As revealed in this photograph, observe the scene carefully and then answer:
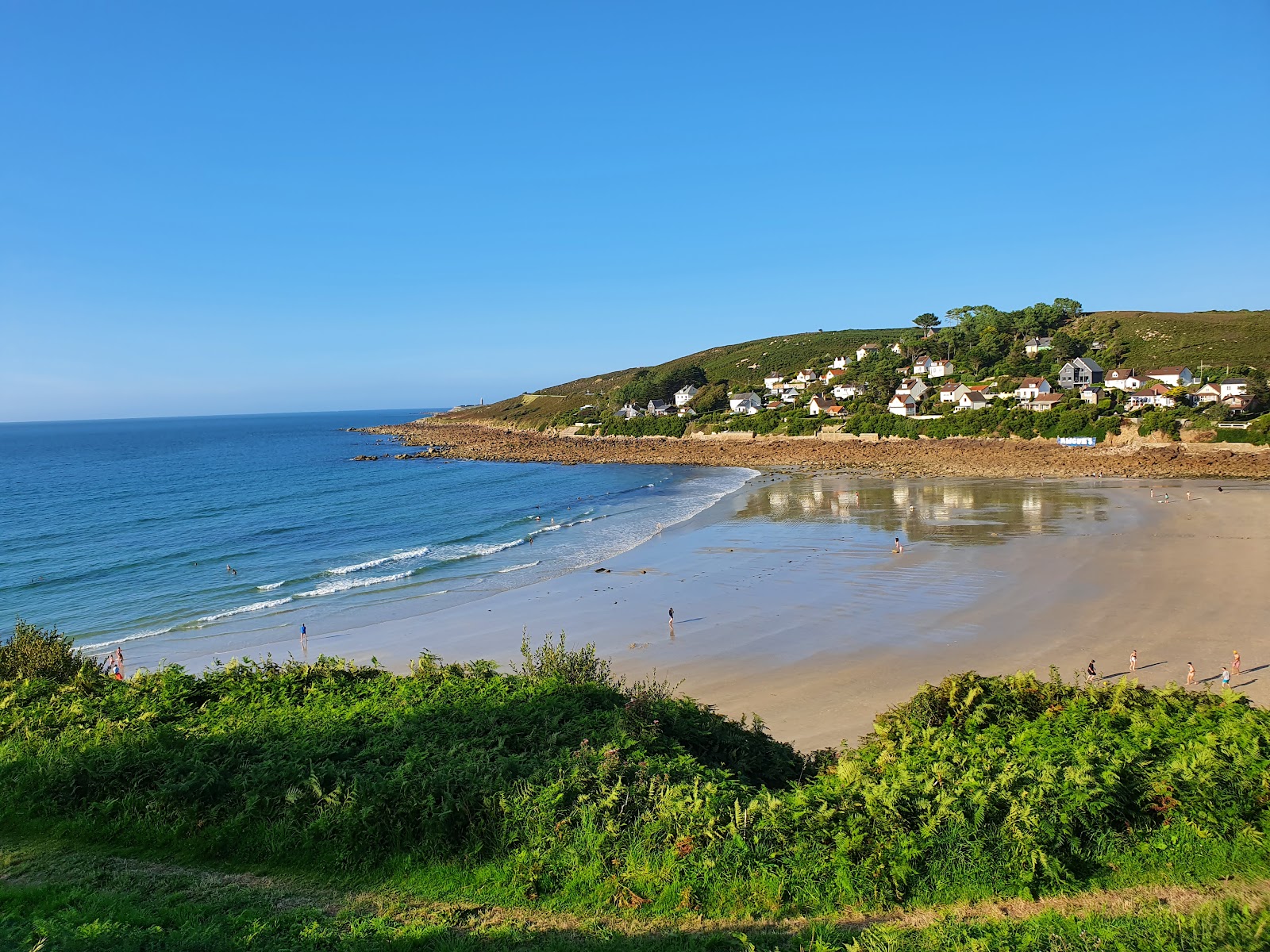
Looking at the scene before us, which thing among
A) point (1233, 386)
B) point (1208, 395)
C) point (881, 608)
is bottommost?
point (881, 608)

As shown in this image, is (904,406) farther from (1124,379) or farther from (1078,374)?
(1124,379)

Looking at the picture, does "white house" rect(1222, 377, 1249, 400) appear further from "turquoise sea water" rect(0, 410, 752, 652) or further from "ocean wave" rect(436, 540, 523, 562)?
"ocean wave" rect(436, 540, 523, 562)

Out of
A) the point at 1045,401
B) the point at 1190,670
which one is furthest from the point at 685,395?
the point at 1190,670

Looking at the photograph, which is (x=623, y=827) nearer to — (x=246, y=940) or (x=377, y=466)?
(x=246, y=940)

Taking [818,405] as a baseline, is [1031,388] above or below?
above

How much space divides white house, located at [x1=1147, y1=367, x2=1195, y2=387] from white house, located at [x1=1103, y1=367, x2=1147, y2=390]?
3.99 ft

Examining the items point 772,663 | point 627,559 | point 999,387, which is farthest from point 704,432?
point 772,663

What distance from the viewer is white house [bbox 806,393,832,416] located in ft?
297

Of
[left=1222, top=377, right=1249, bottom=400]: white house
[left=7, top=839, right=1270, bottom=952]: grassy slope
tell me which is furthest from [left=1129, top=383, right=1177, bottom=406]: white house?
[left=7, top=839, right=1270, bottom=952]: grassy slope

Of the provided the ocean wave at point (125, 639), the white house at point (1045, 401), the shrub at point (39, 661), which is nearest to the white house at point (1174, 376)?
the white house at point (1045, 401)

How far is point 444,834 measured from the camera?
7.79 meters

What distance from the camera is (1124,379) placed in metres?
79.2

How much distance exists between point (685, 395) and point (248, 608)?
315 feet

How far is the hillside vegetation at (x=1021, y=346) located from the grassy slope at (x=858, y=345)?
0.62 feet
